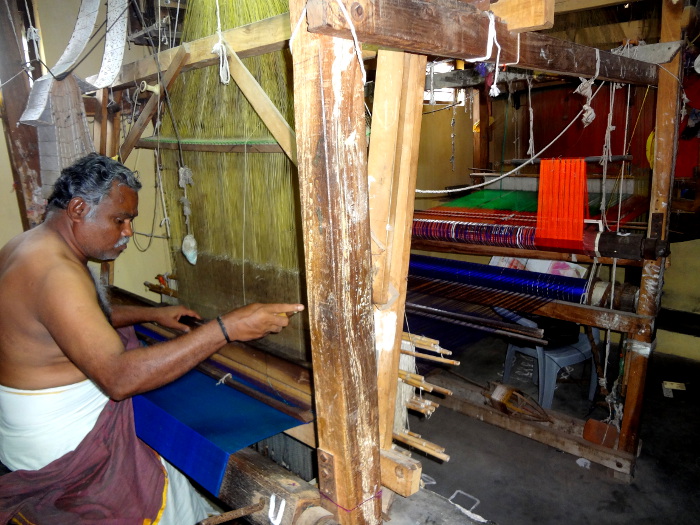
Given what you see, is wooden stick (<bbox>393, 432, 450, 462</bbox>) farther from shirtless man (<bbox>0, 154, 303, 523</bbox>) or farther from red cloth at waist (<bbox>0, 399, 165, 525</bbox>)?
red cloth at waist (<bbox>0, 399, 165, 525</bbox>)

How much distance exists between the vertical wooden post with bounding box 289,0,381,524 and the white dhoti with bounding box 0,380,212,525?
119 cm

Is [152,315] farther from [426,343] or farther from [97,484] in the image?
[426,343]

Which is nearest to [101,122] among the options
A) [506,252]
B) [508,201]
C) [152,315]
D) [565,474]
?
[152,315]

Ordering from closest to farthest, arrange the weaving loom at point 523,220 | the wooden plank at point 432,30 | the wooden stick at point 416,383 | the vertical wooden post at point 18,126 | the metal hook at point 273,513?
the wooden plank at point 432,30 → the metal hook at point 273,513 → the wooden stick at point 416,383 → the weaving loom at point 523,220 → the vertical wooden post at point 18,126

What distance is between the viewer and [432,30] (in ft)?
3.62

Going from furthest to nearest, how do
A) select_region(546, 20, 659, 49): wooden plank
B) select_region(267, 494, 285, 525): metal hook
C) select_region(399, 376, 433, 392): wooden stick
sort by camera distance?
select_region(546, 20, 659, 49): wooden plank < select_region(399, 376, 433, 392): wooden stick < select_region(267, 494, 285, 525): metal hook

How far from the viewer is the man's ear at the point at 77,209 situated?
1.76 m

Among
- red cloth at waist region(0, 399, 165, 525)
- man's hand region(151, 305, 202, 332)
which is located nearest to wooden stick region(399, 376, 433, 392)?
red cloth at waist region(0, 399, 165, 525)

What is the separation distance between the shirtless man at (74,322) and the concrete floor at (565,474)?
2.69 meters

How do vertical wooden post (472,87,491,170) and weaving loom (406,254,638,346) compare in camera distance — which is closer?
weaving loom (406,254,638,346)

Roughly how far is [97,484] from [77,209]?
1.15 metres

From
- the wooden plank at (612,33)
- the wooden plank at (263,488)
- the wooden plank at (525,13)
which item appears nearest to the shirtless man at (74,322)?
the wooden plank at (263,488)

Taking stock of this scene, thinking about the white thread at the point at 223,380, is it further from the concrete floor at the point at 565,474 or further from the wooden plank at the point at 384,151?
the concrete floor at the point at 565,474

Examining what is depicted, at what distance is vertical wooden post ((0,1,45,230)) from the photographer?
3.66 metres
